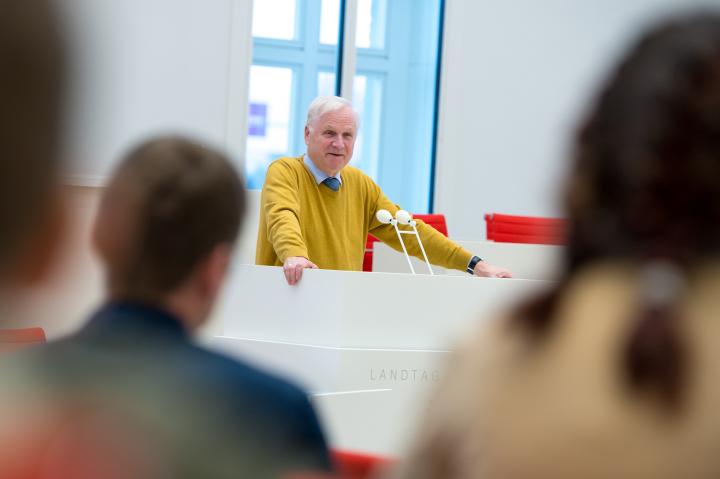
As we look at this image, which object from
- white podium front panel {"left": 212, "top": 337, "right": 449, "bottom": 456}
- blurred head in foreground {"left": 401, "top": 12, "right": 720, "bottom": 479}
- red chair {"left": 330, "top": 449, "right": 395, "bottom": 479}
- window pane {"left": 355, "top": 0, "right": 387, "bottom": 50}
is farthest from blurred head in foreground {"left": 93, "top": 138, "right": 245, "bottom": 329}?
window pane {"left": 355, "top": 0, "right": 387, "bottom": 50}

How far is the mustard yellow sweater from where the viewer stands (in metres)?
3.89

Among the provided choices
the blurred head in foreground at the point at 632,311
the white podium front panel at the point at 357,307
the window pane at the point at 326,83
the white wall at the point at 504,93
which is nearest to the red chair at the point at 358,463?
the blurred head in foreground at the point at 632,311

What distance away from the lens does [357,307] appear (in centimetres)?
318

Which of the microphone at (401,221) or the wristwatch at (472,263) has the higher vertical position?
the microphone at (401,221)

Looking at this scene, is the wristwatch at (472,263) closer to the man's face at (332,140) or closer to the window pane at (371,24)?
the man's face at (332,140)

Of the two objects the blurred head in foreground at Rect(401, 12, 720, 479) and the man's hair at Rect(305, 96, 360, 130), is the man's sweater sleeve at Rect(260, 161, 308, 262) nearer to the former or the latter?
the man's hair at Rect(305, 96, 360, 130)

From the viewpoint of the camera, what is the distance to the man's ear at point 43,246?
348 mm

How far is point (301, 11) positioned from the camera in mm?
8062

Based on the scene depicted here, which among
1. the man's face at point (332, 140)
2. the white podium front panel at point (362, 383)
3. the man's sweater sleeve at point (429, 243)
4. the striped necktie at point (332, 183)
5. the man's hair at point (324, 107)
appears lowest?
the white podium front panel at point (362, 383)

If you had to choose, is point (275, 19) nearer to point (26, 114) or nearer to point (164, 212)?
point (164, 212)

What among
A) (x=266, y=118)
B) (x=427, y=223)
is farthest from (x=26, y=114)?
(x=266, y=118)

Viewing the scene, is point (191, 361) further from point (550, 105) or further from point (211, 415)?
point (550, 105)

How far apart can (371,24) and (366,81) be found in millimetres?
494

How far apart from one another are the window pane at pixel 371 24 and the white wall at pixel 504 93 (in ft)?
1.88
